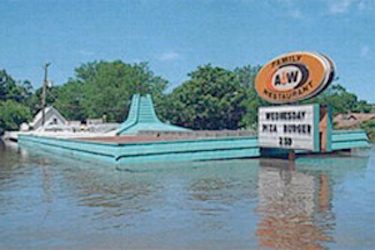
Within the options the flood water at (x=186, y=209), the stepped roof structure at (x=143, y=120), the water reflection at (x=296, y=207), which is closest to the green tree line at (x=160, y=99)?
the stepped roof structure at (x=143, y=120)

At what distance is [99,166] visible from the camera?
68.8ft

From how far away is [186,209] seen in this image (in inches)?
429

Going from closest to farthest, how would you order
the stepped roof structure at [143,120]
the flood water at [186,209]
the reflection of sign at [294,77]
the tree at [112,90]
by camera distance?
the flood water at [186,209] → the reflection of sign at [294,77] → the stepped roof structure at [143,120] → the tree at [112,90]

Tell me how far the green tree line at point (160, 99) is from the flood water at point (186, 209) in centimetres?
2674

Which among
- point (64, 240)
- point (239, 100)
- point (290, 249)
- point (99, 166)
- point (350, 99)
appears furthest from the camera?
point (350, 99)

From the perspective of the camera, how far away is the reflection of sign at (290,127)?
2122cm

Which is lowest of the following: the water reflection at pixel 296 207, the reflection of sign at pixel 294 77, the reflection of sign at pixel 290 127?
the water reflection at pixel 296 207

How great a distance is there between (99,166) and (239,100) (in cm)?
3335

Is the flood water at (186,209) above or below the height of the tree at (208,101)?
below

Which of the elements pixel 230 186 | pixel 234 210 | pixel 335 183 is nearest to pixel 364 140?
pixel 335 183

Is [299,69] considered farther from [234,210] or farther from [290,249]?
[290,249]

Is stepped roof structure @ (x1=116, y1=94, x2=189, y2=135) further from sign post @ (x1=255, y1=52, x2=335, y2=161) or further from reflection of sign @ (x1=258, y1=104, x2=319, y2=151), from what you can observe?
sign post @ (x1=255, y1=52, x2=335, y2=161)

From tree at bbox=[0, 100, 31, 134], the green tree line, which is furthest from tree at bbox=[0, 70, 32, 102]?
tree at bbox=[0, 100, 31, 134]

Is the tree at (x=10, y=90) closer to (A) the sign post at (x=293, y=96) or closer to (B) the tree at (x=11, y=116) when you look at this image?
(B) the tree at (x=11, y=116)
